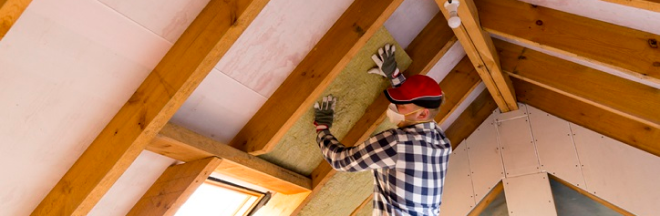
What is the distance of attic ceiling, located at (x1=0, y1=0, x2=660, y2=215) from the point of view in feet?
4.89

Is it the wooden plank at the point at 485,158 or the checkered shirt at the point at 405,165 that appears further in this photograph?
the wooden plank at the point at 485,158

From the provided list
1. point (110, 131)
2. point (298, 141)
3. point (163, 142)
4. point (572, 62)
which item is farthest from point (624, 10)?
point (110, 131)

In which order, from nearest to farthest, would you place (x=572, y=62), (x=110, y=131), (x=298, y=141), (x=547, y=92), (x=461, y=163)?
(x=110, y=131), (x=298, y=141), (x=572, y=62), (x=547, y=92), (x=461, y=163)

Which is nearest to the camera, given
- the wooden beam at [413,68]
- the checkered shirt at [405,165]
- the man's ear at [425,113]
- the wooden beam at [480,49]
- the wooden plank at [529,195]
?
the checkered shirt at [405,165]

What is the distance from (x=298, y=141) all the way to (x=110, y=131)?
1.07 meters

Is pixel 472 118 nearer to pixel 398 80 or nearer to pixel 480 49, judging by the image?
pixel 480 49

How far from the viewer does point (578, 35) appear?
229 centimetres

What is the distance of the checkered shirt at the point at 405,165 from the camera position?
209cm

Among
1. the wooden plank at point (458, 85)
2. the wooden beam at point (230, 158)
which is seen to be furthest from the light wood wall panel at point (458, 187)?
the wooden beam at point (230, 158)

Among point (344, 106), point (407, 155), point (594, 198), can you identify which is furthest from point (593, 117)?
point (407, 155)

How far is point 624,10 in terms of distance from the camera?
208 cm

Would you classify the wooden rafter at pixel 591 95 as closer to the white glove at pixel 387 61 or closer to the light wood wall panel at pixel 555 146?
the light wood wall panel at pixel 555 146

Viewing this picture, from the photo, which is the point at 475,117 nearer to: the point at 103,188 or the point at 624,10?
the point at 624,10

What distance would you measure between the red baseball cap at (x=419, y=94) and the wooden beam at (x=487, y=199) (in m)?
1.86
